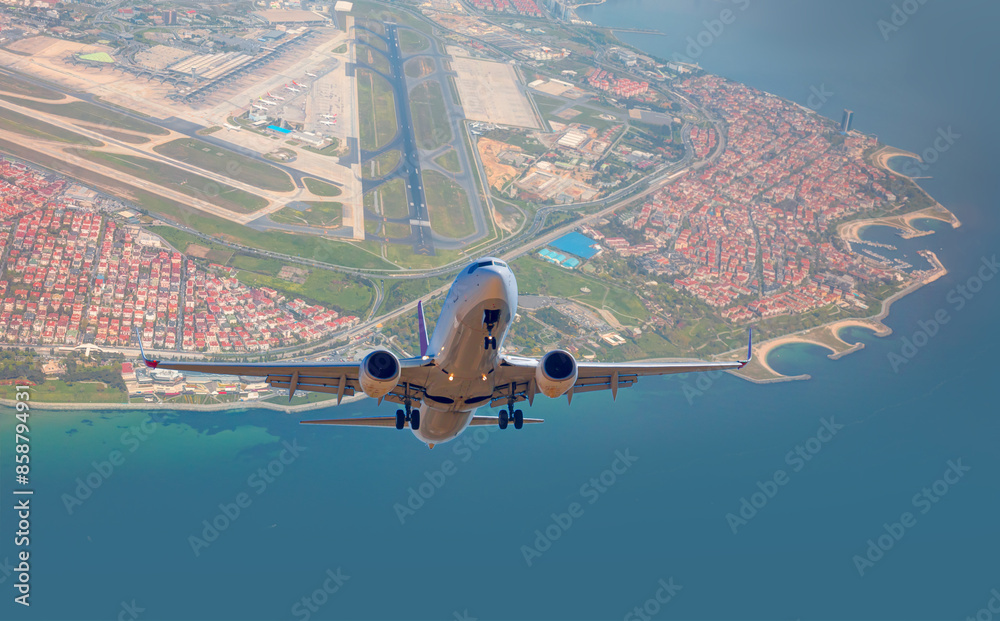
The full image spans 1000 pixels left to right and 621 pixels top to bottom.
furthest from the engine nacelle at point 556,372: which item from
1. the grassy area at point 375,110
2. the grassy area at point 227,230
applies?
the grassy area at point 375,110

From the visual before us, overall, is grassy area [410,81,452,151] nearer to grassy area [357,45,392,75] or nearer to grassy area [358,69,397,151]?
grassy area [358,69,397,151]

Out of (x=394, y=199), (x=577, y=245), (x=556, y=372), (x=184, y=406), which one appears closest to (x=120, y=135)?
(x=394, y=199)

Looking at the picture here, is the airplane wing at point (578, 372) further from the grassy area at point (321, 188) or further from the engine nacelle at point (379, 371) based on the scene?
the grassy area at point (321, 188)

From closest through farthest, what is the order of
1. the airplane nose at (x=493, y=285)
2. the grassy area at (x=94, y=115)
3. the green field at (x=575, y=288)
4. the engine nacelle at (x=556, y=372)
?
the airplane nose at (x=493, y=285) → the engine nacelle at (x=556, y=372) → the green field at (x=575, y=288) → the grassy area at (x=94, y=115)

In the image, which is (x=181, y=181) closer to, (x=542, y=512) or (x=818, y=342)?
(x=542, y=512)

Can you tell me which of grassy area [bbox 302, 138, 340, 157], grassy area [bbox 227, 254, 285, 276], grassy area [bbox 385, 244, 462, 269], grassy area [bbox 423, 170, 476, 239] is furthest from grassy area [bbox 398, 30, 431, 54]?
grassy area [bbox 227, 254, 285, 276]

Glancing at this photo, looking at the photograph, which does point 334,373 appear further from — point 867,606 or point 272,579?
point 867,606

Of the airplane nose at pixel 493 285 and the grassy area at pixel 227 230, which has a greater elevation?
the airplane nose at pixel 493 285
